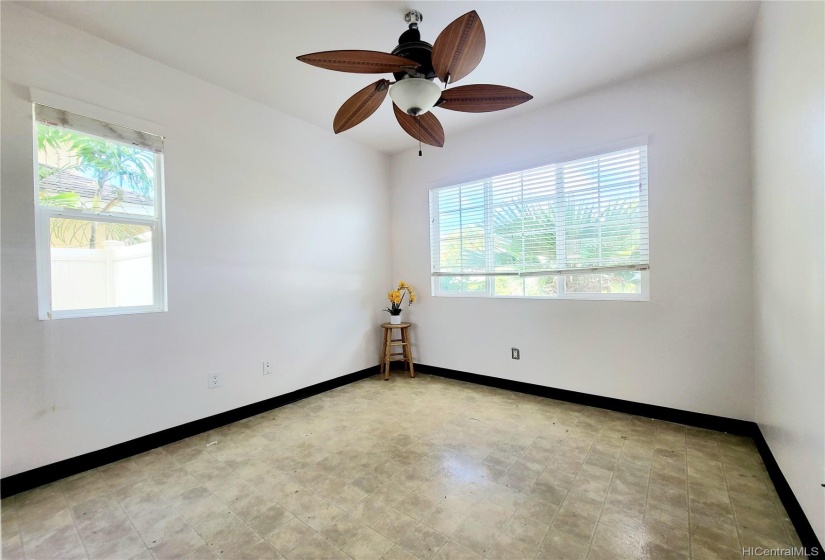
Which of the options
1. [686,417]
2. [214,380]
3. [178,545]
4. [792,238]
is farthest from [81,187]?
[686,417]

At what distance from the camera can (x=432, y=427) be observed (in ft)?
8.55

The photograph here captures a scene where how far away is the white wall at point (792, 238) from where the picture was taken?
1.30 m

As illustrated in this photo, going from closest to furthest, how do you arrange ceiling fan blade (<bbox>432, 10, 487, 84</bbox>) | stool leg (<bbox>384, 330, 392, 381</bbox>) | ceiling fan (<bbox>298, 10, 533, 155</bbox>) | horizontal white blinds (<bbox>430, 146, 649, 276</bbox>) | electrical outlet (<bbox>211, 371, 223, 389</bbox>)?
ceiling fan blade (<bbox>432, 10, 487, 84</bbox>) < ceiling fan (<bbox>298, 10, 533, 155</bbox>) < electrical outlet (<bbox>211, 371, 223, 389</bbox>) < horizontal white blinds (<bbox>430, 146, 649, 276</bbox>) < stool leg (<bbox>384, 330, 392, 381</bbox>)

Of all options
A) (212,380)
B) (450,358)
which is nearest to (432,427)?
(450,358)

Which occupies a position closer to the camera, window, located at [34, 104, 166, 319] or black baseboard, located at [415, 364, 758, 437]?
window, located at [34, 104, 166, 319]

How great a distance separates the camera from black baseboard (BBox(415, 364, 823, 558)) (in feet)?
4.80

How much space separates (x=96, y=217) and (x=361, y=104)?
77.4 inches

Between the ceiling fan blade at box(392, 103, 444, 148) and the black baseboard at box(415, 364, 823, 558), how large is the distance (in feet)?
8.31

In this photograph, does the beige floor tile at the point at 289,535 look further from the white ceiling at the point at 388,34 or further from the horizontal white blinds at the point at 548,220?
the white ceiling at the point at 388,34

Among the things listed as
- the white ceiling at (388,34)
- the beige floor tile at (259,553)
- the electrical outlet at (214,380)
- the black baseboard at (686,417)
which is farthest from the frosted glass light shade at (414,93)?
the black baseboard at (686,417)

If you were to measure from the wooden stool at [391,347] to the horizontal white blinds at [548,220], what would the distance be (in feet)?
2.87

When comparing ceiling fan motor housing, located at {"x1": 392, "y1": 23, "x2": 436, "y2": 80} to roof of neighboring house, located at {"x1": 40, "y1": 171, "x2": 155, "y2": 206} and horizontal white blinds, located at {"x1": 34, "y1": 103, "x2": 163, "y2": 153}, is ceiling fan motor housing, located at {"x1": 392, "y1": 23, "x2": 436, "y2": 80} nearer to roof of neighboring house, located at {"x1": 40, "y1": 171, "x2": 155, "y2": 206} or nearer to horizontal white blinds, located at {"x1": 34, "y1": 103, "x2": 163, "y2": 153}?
horizontal white blinds, located at {"x1": 34, "y1": 103, "x2": 163, "y2": 153}

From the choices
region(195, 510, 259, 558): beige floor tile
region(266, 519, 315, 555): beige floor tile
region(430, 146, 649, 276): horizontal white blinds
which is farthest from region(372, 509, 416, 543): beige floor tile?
region(430, 146, 649, 276): horizontal white blinds

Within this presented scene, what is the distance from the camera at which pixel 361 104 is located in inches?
78.7
